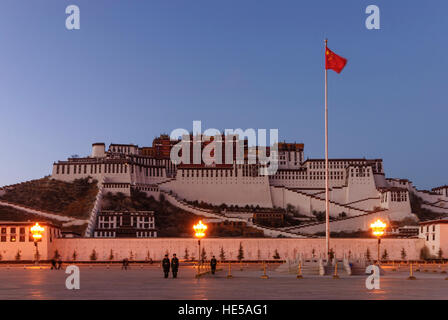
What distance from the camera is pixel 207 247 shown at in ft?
255

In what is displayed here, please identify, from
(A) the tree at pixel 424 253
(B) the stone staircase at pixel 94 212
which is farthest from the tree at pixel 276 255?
(B) the stone staircase at pixel 94 212

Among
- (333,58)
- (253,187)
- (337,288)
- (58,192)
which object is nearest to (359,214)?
(253,187)

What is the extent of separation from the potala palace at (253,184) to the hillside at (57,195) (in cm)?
261

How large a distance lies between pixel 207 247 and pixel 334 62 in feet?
133

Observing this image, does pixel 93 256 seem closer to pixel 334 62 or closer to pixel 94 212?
pixel 94 212

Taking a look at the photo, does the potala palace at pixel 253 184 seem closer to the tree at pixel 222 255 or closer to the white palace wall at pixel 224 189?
the white palace wall at pixel 224 189

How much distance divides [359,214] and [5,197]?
6481 cm

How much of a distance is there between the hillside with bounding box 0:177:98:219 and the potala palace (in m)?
2.61

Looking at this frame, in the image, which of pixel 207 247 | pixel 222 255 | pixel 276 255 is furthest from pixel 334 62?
pixel 207 247

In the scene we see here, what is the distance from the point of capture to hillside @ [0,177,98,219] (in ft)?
346

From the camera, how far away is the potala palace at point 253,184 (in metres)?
117

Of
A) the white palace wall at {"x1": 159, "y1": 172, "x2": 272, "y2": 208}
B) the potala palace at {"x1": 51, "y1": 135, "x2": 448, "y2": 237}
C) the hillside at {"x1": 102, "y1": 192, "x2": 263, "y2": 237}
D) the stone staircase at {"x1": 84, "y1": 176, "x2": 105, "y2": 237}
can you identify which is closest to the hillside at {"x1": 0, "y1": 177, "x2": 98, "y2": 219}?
the stone staircase at {"x1": 84, "y1": 176, "x2": 105, "y2": 237}
